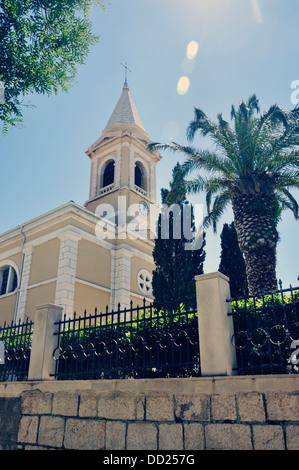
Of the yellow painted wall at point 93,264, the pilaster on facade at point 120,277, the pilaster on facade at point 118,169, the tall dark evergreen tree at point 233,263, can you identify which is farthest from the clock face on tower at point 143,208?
the tall dark evergreen tree at point 233,263

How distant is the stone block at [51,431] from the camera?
205 inches

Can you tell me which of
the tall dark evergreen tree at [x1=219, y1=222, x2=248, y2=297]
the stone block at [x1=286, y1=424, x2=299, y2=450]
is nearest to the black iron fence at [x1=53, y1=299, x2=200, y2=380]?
the stone block at [x1=286, y1=424, x2=299, y2=450]

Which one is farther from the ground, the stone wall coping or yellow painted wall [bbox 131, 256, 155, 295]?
yellow painted wall [bbox 131, 256, 155, 295]

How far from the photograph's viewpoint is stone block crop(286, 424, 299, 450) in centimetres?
369

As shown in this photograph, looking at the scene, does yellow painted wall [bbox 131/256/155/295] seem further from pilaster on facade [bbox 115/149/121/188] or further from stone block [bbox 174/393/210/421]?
stone block [bbox 174/393/210/421]

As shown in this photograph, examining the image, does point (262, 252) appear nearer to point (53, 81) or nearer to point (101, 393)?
point (101, 393)

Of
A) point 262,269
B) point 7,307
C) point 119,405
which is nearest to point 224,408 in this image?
point 119,405

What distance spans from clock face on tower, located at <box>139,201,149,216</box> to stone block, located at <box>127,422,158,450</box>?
18375 millimetres

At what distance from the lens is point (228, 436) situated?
13.2 feet

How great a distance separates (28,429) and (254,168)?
9.08 meters

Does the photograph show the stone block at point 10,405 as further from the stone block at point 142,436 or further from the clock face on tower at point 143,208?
the clock face on tower at point 143,208

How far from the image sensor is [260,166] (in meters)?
10.6
